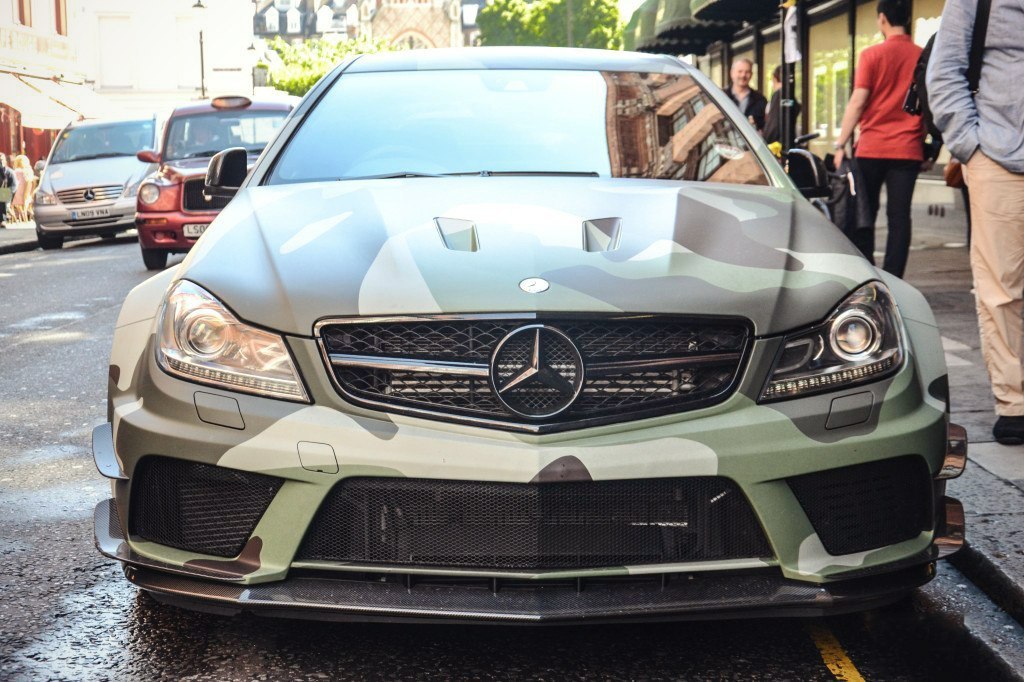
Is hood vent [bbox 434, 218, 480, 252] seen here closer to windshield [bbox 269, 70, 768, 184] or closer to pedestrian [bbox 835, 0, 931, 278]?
windshield [bbox 269, 70, 768, 184]

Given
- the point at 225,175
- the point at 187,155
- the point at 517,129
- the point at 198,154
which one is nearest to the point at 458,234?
the point at 517,129

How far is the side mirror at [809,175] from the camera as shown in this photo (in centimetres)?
437

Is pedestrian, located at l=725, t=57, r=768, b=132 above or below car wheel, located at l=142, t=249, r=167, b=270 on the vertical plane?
above

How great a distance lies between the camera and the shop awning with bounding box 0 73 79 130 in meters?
34.6

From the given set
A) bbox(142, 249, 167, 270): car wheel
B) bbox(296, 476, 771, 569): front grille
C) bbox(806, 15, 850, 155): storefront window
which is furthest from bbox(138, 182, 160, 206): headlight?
bbox(296, 476, 771, 569): front grille

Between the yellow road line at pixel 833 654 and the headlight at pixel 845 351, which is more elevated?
the headlight at pixel 845 351

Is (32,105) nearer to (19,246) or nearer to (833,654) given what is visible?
(19,246)

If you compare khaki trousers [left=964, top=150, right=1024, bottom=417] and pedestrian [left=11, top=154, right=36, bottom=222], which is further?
pedestrian [left=11, top=154, right=36, bottom=222]

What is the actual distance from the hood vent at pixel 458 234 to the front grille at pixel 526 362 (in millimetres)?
307

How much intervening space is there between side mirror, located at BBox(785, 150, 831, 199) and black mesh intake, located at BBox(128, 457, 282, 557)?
214cm

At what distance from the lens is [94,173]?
19500 millimetres

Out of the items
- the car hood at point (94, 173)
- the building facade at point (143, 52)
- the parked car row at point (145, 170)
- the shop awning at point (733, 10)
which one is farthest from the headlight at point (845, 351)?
the building facade at point (143, 52)

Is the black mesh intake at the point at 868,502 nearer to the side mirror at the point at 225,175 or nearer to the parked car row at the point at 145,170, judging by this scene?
the side mirror at the point at 225,175

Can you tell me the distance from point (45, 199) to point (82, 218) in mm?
619
